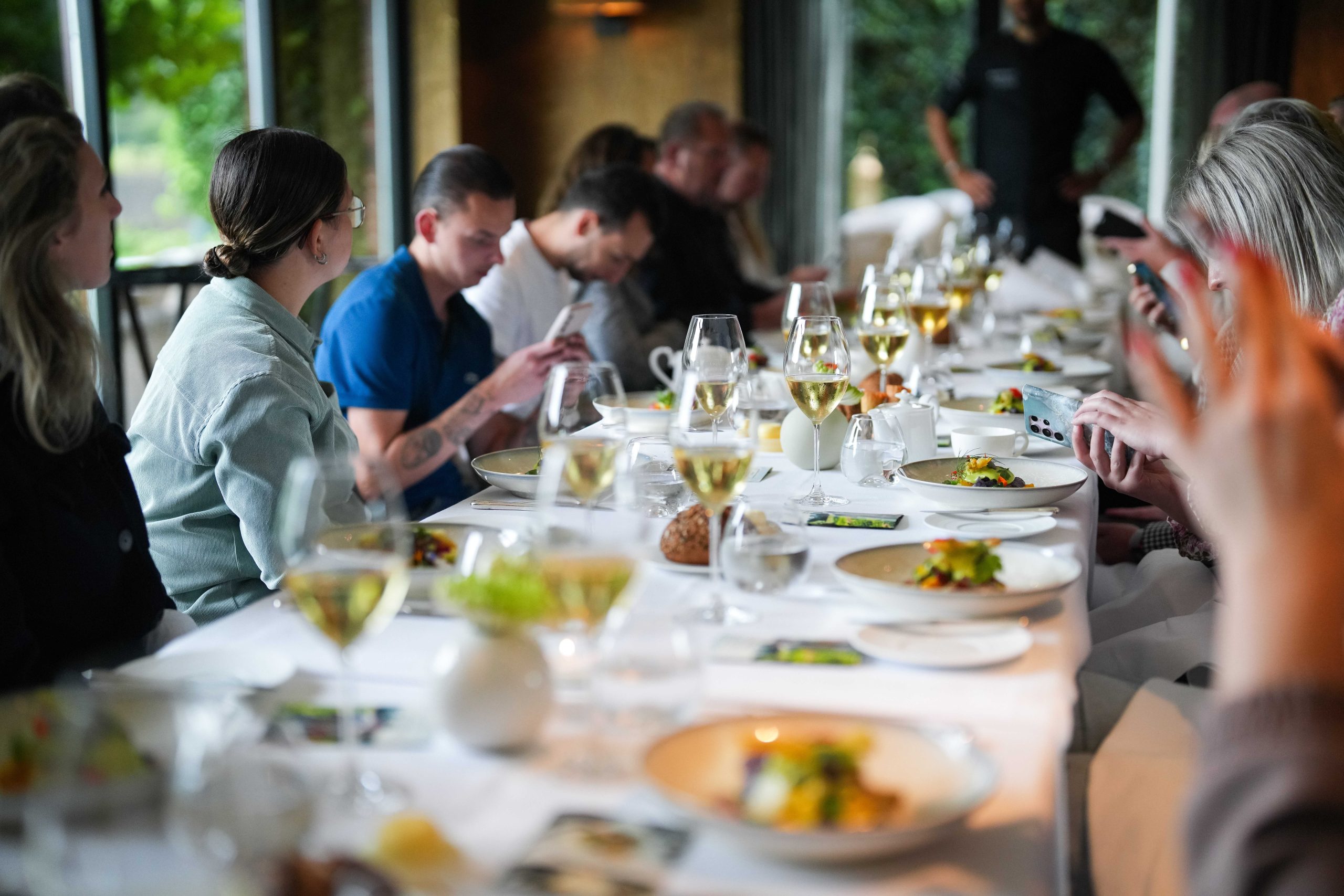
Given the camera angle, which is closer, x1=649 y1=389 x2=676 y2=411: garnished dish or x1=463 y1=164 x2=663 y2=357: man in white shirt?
x1=649 y1=389 x2=676 y2=411: garnished dish

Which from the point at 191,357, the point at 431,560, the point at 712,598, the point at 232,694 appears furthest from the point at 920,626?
the point at 191,357

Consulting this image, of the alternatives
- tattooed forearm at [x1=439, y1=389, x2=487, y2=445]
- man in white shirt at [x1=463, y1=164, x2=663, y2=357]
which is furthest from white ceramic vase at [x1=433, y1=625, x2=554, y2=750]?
man in white shirt at [x1=463, y1=164, x2=663, y2=357]

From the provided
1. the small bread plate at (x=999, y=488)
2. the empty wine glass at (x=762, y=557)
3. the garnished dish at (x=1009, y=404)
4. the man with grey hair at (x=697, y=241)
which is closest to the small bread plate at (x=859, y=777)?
the empty wine glass at (x=762, y=557)

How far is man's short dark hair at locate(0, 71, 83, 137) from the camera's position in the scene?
1.29 m

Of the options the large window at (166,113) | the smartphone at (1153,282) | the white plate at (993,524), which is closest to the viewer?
the white plate at (993,524)

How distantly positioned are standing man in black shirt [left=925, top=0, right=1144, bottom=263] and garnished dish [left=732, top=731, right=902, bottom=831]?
5062mm

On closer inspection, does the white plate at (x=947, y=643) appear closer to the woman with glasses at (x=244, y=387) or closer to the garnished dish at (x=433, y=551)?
the garnished dish at (x=433, y=551)

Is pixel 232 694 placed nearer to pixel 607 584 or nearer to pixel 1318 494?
pixel 607 584

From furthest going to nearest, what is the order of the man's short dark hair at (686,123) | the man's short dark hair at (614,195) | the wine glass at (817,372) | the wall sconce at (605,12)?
the wall sconce at (605,12) → the man's short dark hair at (686,123) → the man's short dark hair at (614,195) → the wine glass at (817,372)

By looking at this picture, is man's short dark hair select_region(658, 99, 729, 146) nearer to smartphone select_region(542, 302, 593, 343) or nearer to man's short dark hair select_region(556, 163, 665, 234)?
man's short dark hair select_region(556, 163, 665, 234)

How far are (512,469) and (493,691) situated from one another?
99 centimetres

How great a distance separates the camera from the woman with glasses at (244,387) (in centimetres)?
165

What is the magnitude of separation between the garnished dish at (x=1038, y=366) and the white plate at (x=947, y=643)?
5.60 feet

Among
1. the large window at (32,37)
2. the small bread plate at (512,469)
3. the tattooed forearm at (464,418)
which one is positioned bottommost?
the tattooed forearm at (464,418)
